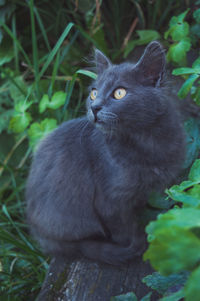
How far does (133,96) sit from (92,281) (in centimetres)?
85

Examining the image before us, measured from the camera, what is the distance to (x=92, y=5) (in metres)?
2.92

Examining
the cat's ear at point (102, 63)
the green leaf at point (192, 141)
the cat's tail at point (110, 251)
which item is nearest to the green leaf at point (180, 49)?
the green leaf at point (192, 141)

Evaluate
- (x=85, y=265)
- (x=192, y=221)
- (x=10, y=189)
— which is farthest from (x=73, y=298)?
(x=10, y=189)

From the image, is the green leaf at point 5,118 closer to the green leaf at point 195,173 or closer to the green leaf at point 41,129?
the green leaf at point 41,129

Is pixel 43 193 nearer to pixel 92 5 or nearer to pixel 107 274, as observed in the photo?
pixel 107 274

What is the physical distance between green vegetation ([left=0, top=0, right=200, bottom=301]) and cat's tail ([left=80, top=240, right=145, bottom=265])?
0.77ft

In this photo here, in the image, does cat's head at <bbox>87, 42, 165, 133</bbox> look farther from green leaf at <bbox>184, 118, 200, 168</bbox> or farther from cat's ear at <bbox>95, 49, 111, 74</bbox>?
green leaf at <bbox>184, 118, 200, 168</bbox>

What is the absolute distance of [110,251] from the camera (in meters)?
1.73

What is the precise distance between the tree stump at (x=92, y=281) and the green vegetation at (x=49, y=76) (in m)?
0.22

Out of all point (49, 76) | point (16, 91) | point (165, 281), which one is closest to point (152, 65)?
point (165, 281)

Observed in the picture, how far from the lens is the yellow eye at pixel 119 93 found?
1530 millimetres

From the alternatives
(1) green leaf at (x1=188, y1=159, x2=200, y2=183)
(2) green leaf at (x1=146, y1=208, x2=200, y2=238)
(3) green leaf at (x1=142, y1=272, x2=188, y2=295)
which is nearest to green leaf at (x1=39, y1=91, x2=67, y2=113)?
(1) green leaf at (x1=188, y1=159, x2=200, y2=183)

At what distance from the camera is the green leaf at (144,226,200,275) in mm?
731

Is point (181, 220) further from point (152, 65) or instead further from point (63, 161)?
point (63, 161)
